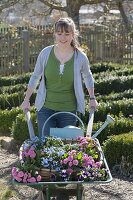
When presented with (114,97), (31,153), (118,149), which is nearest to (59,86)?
(31,153)

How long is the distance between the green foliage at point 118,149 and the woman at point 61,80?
1318 millimetres

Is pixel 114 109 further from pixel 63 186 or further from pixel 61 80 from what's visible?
pixel 63 186

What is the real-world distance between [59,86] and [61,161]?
97 centimetres

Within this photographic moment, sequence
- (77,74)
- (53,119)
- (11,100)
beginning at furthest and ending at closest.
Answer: (11,100)
(53,119)
(77,74)

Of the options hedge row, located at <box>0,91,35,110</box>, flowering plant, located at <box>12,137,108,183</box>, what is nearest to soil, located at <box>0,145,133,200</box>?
flowering plant, located at <box>12,137,108,183</box>

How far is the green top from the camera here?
14.8 feet

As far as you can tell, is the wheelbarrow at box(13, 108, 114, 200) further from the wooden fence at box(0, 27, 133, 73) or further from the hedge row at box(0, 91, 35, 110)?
the wooden fence at box(0, 27, 133, 73)

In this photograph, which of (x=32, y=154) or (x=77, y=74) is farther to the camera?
(x=77, y=74)

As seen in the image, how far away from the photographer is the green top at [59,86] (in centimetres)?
452

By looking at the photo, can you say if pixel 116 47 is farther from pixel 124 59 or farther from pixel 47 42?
pixel 47 42

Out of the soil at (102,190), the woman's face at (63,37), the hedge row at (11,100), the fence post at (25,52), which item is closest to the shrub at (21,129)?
the soil at (102,190)

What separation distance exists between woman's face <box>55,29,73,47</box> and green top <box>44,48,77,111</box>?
0.16 meters

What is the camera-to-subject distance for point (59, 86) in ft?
14.9

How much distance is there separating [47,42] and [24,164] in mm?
13608
